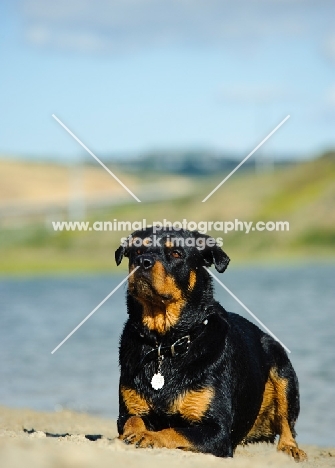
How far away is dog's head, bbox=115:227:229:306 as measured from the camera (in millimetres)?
7164

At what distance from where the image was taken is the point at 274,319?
19.7 metres

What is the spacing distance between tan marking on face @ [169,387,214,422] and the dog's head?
28.9 inches

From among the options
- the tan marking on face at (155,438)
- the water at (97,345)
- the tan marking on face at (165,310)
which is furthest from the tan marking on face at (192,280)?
the water at (97,345)

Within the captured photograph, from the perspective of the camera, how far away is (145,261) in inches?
281

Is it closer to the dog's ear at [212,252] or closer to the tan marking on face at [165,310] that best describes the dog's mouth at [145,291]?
the tan marking on face at [165,310]

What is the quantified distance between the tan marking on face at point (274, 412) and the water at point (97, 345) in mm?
1083

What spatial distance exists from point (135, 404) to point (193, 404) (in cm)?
46

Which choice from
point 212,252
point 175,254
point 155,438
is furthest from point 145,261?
point 155,438

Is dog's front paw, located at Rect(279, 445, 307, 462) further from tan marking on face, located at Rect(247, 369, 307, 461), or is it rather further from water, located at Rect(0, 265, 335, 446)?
water, located at Rect(0, 265, 335, 446)

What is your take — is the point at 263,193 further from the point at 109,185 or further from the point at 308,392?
the point at 308,392

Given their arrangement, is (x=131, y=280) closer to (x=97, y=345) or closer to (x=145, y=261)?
(x=145, y=261)

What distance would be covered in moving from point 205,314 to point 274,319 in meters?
12.4

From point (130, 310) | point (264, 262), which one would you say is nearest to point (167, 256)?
point (130, 310)

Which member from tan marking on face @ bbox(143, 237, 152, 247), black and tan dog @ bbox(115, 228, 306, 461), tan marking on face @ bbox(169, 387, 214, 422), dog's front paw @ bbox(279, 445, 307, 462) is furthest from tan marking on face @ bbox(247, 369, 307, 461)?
tan marking on face @ bbox(143, 237, 152, 247)
